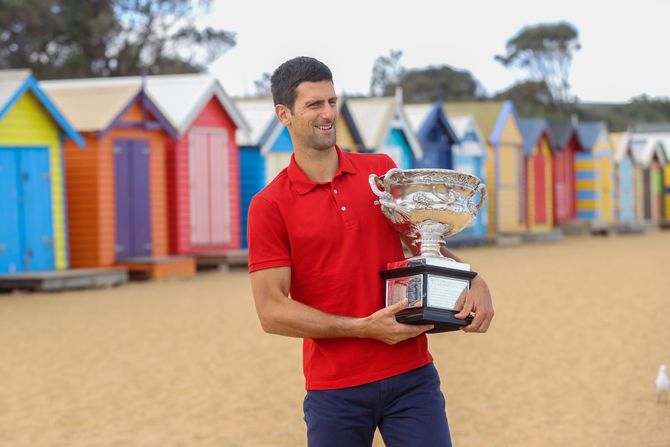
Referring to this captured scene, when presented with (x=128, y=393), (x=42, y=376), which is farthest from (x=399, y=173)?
(x=42, y=376)

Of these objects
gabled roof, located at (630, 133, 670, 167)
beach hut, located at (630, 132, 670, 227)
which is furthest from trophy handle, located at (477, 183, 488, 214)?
beach hut, located at (630, 132, 670, 227)

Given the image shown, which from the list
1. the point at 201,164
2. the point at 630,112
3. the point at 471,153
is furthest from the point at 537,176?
the point at 630,112

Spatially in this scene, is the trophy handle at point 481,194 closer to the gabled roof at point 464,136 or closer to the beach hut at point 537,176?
the gabled roof at point 464,136

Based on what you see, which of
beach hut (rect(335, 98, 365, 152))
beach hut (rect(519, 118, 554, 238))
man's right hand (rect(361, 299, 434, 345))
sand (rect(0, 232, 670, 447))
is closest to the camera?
man's right hand (rect(361, 299, 434, 345))

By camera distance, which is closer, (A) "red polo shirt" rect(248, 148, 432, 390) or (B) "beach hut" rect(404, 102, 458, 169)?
(A) "red polo shirt" rect(248, 148, 432, 390)

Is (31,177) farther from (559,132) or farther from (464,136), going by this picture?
(559,132)

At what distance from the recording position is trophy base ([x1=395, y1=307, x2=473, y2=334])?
11.1ft

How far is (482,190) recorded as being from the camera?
3.76 meters

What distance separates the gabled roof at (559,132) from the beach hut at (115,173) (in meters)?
19.5

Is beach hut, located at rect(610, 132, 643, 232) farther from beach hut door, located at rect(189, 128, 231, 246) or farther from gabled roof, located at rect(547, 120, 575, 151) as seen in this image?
beach hut door, located at rect(189, 128, 231, 246)

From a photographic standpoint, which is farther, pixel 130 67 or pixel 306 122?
pixel 130 67

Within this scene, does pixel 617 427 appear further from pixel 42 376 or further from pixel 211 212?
pixel 211 212

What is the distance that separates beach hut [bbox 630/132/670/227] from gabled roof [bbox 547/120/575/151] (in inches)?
287

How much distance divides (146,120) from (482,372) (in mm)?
11904
